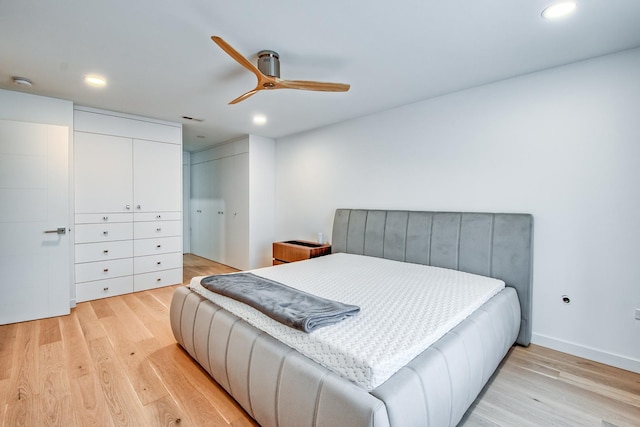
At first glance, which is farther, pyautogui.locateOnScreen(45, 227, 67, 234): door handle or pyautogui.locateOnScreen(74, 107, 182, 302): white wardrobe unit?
pyautogui.locateOnScreen(74, 107, 182, 302): white wardrobe unit

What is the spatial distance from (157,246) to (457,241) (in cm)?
375

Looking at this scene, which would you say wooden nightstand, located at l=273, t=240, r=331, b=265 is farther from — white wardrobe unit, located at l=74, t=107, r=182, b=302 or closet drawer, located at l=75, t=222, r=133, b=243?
closet drawer, located at l=75, t=222, r=133, b=243

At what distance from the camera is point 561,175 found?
230 cm

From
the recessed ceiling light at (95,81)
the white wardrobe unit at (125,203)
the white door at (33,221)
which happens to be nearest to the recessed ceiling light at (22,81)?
the white door at (33,221)

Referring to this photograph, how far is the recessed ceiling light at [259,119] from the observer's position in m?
3.69

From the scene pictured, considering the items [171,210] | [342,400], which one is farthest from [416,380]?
[171,210]

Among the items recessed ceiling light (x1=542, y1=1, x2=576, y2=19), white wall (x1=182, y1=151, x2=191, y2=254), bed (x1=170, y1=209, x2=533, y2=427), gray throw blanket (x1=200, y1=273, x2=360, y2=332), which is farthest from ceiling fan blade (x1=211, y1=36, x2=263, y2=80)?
white wall (x1=182, y1=151, x2=191, y2=254)

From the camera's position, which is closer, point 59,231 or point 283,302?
point 283,302

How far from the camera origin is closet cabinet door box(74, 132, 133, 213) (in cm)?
338

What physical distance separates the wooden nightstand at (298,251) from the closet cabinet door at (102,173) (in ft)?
6.58

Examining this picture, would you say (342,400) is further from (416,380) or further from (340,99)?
(340,99)

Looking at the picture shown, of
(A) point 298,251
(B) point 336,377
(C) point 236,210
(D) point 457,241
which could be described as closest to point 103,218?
(C) point 236,210

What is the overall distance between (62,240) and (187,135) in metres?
2.42

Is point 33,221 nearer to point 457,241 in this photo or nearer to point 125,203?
point 125,203
